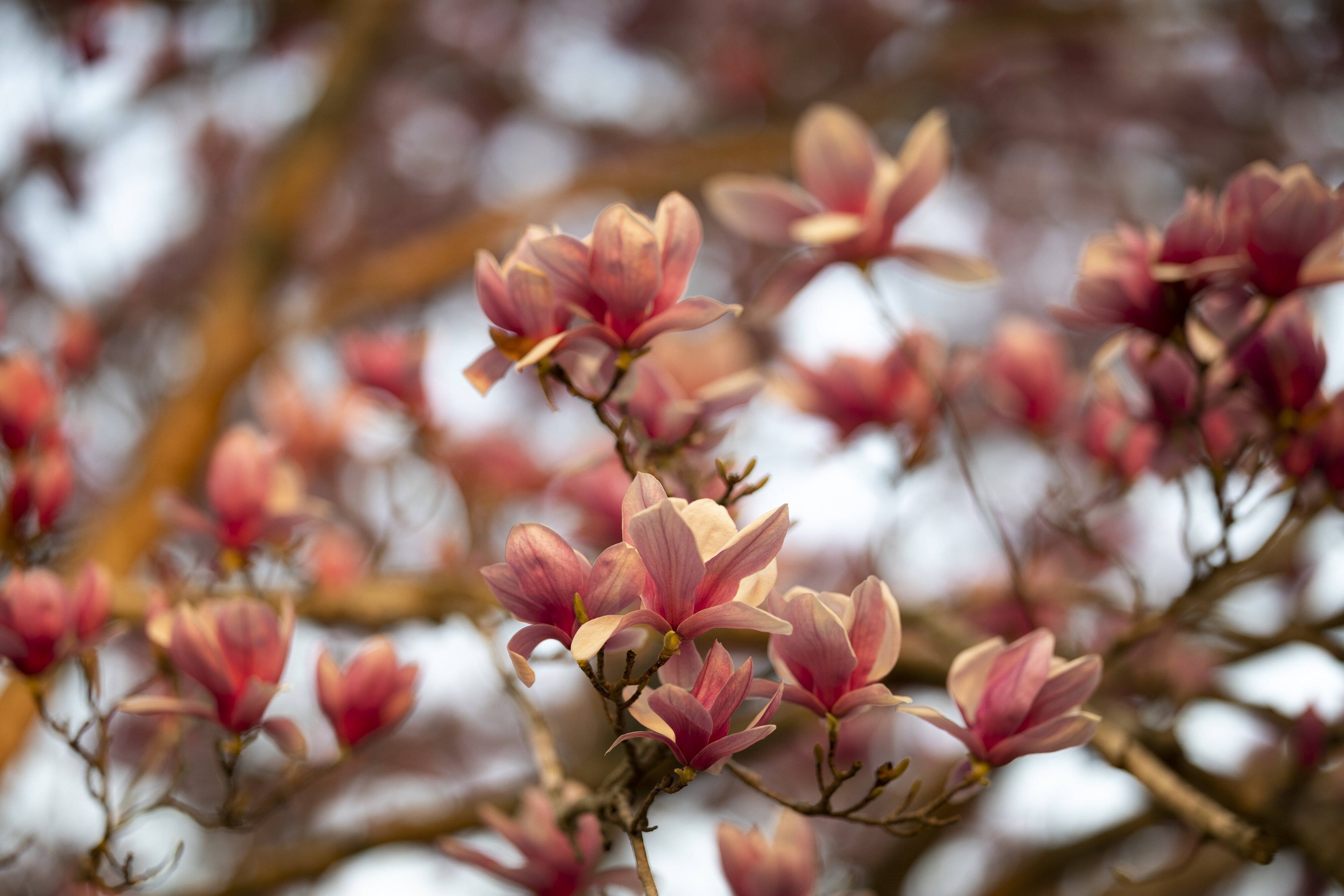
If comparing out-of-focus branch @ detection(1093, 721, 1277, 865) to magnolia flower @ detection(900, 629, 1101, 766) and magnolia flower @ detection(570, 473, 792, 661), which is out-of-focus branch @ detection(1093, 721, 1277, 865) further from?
magnolia flower @ detection(570, 473, 792, 661)

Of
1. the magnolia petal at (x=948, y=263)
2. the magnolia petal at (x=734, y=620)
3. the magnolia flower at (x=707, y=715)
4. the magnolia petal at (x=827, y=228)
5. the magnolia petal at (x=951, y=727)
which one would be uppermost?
the magnolia petal at (x=827, y=228)

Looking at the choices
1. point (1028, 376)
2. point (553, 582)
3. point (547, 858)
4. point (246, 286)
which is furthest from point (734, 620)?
point (246, 286)

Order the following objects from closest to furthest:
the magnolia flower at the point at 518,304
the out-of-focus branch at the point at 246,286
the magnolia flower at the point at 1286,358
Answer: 1. the magnolia flower at the point at 518,304
2. the magnolia flower at the point at 1286,358
3. the out-of-focus branch at the point at 246,286

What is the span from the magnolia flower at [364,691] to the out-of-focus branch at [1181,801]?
2.92ft

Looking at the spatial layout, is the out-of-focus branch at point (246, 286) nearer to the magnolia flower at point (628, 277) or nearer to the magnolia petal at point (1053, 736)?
the magnolia flower at point (628, 277)

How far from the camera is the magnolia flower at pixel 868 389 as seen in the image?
1.63 m

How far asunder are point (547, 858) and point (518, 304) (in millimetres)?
691

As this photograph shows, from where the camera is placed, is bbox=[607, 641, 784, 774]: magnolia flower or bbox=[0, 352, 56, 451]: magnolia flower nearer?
bbox=[607, 641, 784, 774]: magnolia flower

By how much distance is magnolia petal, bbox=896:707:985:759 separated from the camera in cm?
90

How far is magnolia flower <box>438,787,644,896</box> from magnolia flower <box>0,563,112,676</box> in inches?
23.1

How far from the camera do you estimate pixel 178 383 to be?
122 inches

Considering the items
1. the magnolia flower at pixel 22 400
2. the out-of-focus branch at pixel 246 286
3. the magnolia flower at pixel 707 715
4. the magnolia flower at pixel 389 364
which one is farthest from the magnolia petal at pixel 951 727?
the out-of-focus branch at pixel 246 286

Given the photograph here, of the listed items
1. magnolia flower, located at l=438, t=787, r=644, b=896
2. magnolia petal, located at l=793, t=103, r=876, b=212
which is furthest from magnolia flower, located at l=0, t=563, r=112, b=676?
magnolia petal, located at l=793, t=103, r=876, b=212

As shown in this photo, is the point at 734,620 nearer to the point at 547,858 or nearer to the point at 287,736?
the point at 547,858
